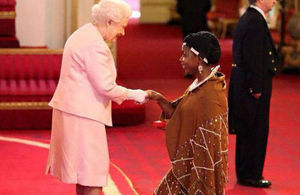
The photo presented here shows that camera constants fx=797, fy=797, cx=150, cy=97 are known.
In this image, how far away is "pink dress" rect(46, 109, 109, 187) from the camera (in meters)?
4.94

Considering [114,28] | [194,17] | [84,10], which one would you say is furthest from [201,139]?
[194,17]

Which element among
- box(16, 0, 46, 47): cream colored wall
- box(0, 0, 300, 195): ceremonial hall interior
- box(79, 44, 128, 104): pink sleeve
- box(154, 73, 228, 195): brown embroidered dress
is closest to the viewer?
box(79, 44, 128, 104): pink sleeve

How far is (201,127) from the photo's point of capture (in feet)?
16.2

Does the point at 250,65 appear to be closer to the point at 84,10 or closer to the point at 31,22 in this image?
the point at 84,10

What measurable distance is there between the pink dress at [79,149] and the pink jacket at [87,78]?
0.23ft

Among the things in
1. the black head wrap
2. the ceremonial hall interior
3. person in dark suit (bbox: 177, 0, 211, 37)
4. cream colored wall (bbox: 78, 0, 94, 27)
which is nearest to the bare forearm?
the black head wrap

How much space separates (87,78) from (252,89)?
2.05 meters

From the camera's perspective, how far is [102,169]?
504cm

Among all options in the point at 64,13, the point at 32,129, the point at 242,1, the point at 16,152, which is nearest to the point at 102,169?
the point at 16,152

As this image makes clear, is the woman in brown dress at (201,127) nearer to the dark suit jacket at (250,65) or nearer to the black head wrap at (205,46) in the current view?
the black head wrap at (205,46)

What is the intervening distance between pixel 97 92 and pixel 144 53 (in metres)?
11.7

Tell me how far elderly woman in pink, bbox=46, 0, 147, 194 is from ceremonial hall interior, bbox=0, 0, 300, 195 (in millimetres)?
1454

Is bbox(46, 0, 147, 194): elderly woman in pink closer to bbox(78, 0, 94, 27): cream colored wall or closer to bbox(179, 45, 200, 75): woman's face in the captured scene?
bbox(179, 45, 200, 75): woman's face

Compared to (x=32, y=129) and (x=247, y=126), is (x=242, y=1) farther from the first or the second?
(x=247, y=126)
